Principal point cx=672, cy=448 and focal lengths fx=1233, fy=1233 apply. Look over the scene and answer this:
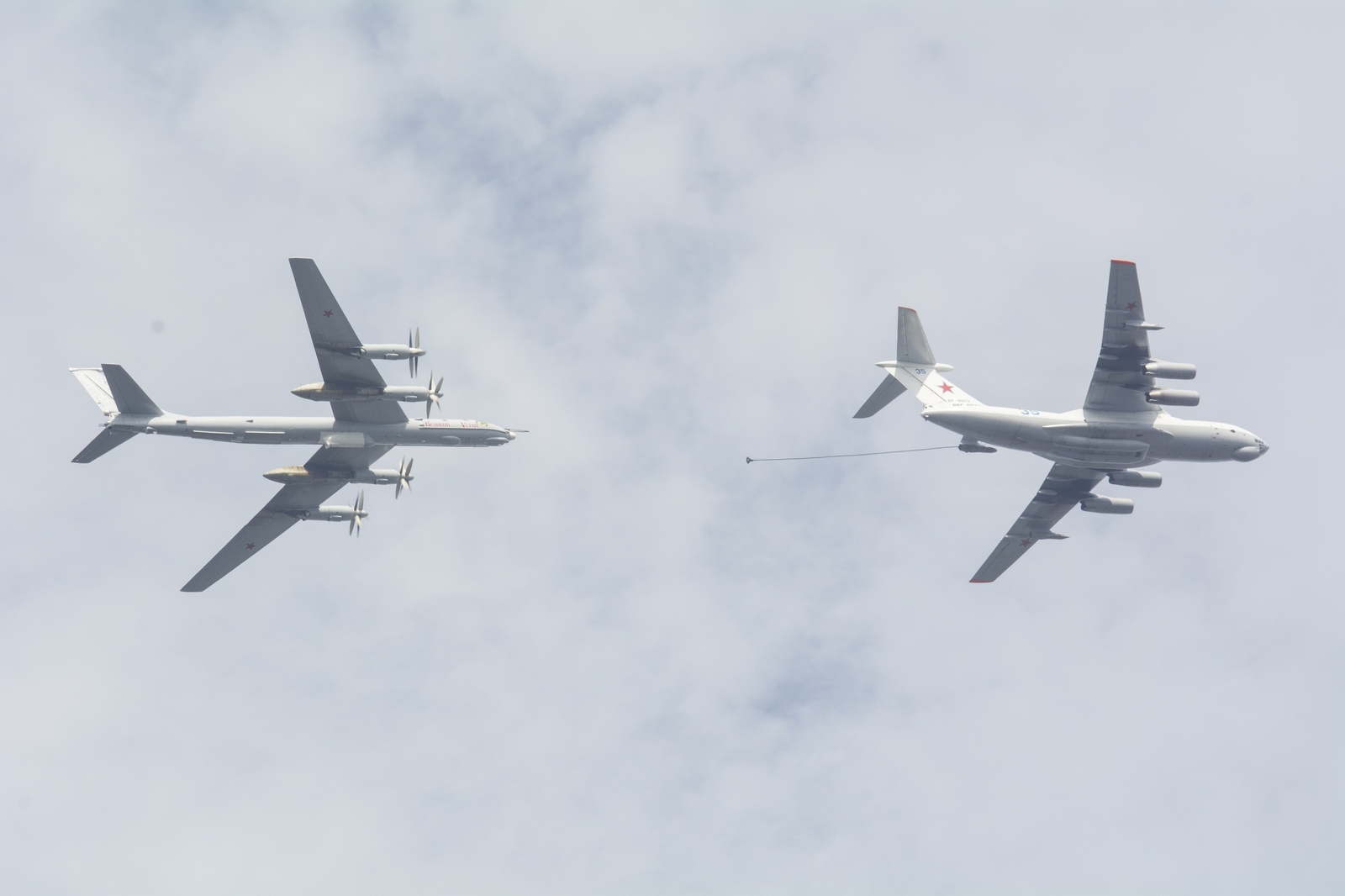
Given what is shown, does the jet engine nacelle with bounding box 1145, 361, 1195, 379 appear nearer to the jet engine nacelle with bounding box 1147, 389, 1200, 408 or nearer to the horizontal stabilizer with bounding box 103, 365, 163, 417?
the jet engine nacelle with bounding box 1147, 389, 1200, 408

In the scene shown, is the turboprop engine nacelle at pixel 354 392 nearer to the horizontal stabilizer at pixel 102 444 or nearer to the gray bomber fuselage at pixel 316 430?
the gray bomber fuselage at pixel 316 430

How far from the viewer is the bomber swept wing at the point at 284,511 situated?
73750 mm

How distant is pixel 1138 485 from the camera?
75.0m

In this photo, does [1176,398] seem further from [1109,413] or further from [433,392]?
[433,392]

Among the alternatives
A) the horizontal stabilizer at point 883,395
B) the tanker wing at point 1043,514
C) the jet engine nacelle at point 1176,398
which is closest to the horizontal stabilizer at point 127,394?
the horizontal stabilizer at point 883,395

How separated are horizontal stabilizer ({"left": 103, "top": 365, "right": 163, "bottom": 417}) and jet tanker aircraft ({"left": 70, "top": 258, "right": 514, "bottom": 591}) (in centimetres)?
5

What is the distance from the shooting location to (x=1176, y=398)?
68.9 metres

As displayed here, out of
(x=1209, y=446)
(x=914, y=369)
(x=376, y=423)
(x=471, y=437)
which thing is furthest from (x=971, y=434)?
(x=376, y=423)

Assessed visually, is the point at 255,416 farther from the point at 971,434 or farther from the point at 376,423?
the point at 971,434

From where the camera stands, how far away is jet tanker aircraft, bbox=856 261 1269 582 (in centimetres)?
6719

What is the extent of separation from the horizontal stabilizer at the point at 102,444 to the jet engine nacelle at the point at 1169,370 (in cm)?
5653

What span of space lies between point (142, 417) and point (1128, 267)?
54.0m

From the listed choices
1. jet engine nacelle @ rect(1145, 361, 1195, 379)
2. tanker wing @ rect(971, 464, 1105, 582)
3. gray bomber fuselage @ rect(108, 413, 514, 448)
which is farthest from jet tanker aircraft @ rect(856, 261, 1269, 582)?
gray bomber fuselage @ rect(108, 413, 514, 448)

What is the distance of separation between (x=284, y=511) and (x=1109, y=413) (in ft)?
163
